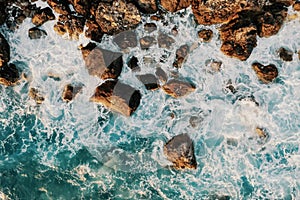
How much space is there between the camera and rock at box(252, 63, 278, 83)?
12.6 meters

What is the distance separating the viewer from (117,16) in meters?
12.5

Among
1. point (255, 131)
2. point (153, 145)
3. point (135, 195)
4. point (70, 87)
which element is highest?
point (70, 87)

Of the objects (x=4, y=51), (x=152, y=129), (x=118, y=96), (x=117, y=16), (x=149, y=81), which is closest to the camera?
(x=117, y=16)

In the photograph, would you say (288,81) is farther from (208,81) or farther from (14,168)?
(14,168)

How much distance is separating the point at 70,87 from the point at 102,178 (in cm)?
371

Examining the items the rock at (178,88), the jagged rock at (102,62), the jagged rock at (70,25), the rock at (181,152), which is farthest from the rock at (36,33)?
the rock at (181,152)

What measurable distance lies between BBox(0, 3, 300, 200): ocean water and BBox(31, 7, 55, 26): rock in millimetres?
283

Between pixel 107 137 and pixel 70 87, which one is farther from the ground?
pixel 70 87

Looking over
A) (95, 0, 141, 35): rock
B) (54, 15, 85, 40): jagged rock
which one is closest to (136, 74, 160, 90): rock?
(95, 0, 141, 35): rock

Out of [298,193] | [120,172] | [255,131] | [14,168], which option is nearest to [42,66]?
[14,168]

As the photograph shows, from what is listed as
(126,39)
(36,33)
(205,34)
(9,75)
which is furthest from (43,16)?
(205,34)

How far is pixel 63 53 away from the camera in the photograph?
1304 cm

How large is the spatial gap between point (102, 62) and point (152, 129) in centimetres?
313

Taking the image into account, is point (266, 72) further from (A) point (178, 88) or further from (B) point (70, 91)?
(B) point (70, 91)
